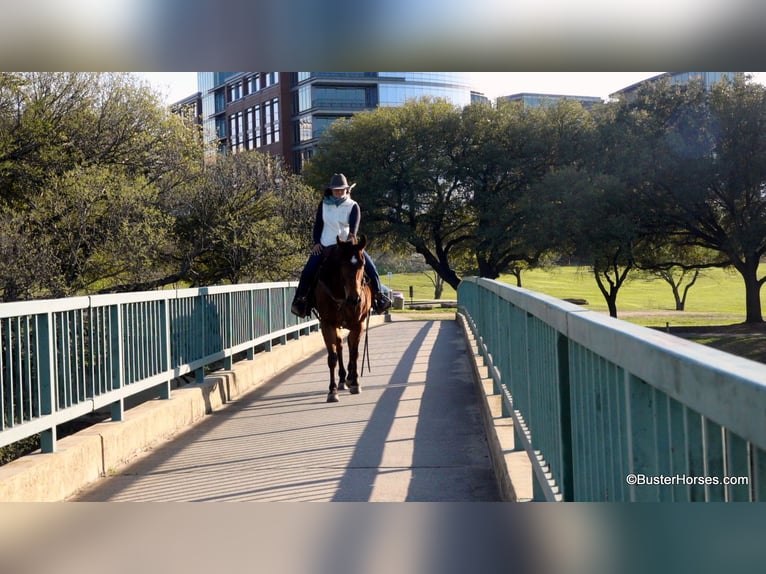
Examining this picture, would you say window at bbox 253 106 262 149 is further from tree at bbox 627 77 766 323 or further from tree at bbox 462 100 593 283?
tree at bbox 627 77 766 323

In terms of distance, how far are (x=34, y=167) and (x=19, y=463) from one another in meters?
19.6

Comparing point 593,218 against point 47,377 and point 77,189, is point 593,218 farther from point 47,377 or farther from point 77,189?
point 47,377

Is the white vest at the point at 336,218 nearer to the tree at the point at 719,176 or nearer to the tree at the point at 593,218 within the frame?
the tree at the point at 719,176

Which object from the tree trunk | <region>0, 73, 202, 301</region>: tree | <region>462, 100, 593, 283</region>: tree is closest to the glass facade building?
<region>462, 100, 593, 283</region>: tree

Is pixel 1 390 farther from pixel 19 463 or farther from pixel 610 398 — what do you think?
pixel 610 398

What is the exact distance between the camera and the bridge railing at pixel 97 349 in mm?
6746

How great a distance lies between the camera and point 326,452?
856cm

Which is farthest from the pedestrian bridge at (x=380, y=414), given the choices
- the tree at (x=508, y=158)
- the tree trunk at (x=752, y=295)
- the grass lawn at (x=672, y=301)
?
the tree at (x=508, y=158)

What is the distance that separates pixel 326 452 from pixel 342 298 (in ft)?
11.8

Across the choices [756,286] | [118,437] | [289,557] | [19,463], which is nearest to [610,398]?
[289,557]

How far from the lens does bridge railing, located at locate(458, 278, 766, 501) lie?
91.0 inches

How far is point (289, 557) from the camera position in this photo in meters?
4.98

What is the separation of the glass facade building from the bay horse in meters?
83.1

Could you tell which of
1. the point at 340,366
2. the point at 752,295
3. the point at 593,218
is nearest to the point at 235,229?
the point at 340,366
